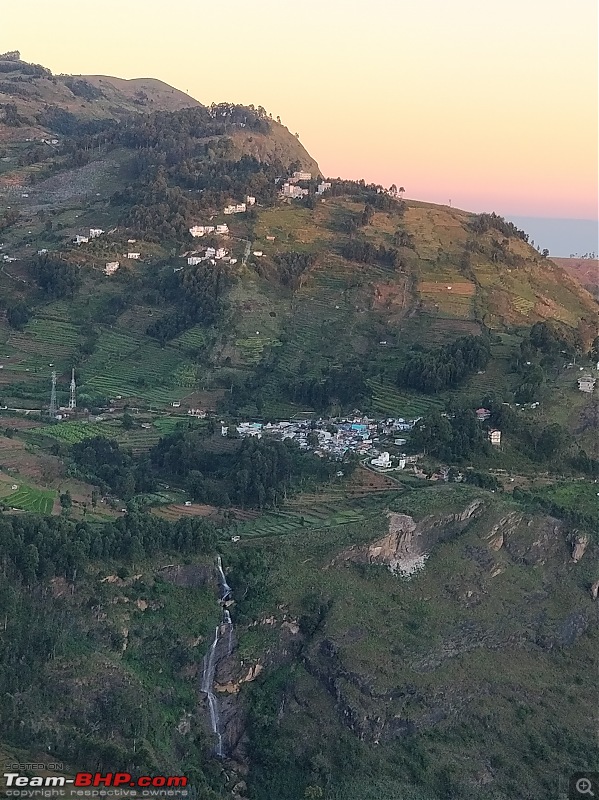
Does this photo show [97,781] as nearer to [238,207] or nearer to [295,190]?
[238,207]

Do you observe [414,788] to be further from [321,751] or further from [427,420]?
[427,420]

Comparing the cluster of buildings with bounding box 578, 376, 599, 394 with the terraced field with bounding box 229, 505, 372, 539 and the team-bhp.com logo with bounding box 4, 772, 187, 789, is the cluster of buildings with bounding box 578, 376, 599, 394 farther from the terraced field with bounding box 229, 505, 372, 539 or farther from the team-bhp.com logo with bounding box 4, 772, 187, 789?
the team-bhp.com logo with bounding box 4, 772, 187, 789

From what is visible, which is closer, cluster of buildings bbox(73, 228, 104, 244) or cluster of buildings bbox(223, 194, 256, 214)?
cluster of buildings bbox(73, 228, 104, 244)

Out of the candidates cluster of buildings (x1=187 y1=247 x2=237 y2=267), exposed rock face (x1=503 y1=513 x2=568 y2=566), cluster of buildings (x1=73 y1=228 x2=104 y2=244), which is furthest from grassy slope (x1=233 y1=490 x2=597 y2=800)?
cluster of buildings (x1=73 y1=228 x2=104 y2=244)

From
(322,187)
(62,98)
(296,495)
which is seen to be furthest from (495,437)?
(62,98)

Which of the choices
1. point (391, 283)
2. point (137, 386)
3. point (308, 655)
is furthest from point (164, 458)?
point (391, 283)

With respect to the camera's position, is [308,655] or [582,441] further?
[582,441]

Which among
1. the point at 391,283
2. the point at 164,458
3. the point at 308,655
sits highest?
the point at 391,283

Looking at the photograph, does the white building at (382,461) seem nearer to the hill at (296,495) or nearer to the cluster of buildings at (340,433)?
the cluster of buildings at (340,433)
